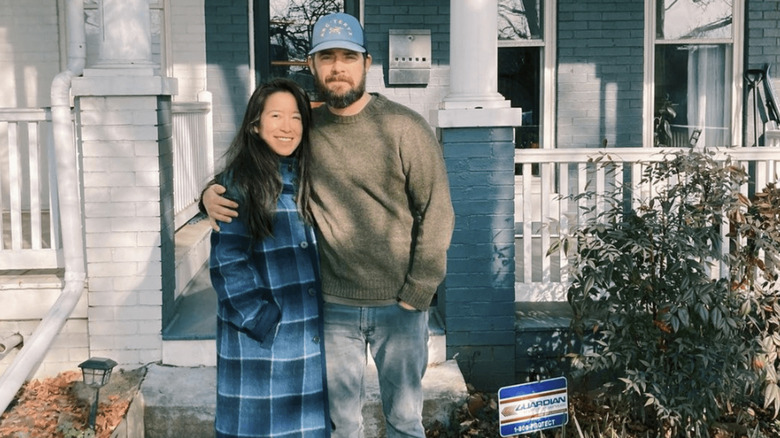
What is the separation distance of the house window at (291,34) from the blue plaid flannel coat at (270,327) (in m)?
5.19

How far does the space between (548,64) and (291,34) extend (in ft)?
7.48

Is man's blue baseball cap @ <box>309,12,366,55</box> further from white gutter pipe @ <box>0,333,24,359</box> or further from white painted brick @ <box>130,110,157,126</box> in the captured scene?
white gutter pipe @ <box>0,333,24,359</box>

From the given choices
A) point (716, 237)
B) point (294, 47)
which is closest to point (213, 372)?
point (716, 237)

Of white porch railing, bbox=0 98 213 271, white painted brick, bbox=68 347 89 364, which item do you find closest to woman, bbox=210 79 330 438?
white porch railing, bbox=0 98 213 271

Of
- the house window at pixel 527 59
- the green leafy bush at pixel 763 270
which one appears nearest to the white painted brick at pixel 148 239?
the green leafy bush at pixel 763 270

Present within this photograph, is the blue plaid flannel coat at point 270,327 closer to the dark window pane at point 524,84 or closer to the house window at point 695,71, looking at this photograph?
the dark window pane at point 524,84

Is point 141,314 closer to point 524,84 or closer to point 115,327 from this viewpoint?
point 115,327

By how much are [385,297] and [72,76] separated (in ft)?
8.68

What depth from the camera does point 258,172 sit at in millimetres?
2914

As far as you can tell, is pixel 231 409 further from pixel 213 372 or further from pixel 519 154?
pixel 519 154

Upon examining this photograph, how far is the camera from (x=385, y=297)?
309 cm

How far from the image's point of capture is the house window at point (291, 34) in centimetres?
803

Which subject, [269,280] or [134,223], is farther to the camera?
[134,223]

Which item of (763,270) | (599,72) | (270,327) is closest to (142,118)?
(270,327)
